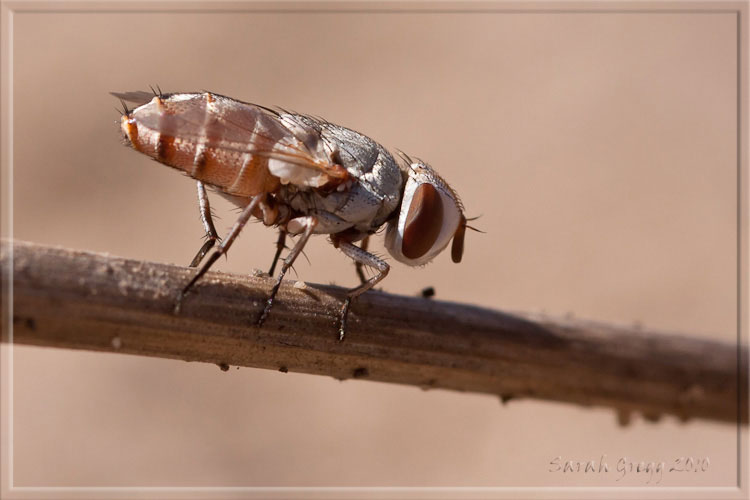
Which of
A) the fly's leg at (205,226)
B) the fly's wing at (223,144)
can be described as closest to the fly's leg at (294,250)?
the fly's wing at (223,144)

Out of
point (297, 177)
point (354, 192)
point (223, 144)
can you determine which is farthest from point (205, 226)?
point (354, 192)

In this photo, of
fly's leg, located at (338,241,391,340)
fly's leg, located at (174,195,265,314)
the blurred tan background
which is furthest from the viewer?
the blurred tan background

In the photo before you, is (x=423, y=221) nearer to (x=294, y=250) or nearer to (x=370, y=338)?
(x=294, y=250)

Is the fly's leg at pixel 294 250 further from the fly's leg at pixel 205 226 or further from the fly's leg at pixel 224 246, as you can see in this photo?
the fly's leg at pixel 205 226

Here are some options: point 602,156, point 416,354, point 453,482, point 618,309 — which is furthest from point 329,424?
point 602,156

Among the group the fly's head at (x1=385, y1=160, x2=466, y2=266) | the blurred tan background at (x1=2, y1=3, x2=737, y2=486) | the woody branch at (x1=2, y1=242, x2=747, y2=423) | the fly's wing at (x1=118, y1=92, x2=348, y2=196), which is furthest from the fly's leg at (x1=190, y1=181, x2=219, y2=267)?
the blurred tan background at (x1=2, y1=3, x2=737, y2=486)

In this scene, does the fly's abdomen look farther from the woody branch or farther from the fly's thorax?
the woody branch

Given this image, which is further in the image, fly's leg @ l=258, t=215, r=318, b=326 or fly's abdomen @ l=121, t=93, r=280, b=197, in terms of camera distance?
fly's abdomen @ l=121, t=93, r=280, b=197
